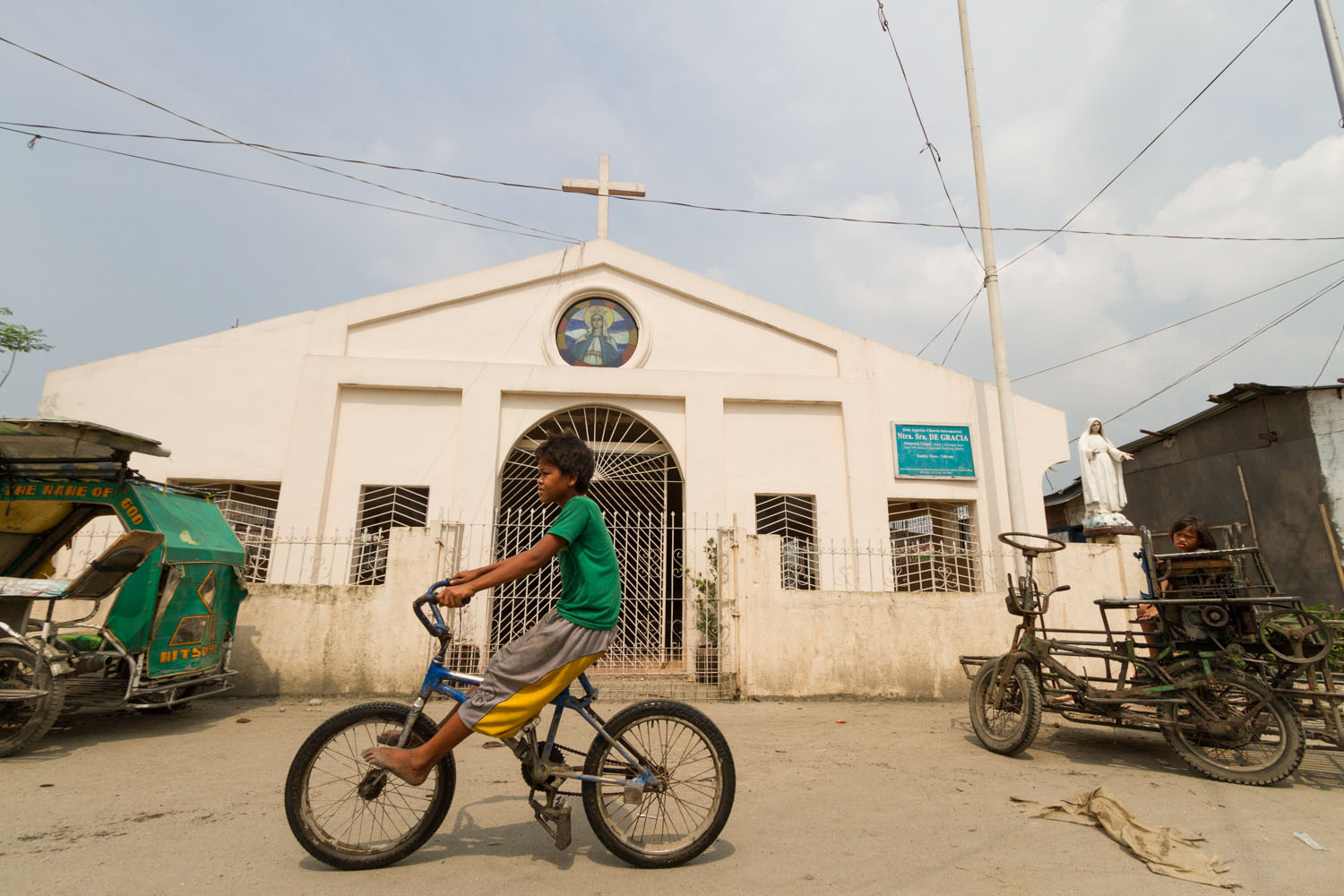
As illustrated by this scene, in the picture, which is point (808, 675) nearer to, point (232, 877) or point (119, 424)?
point (232, 877)

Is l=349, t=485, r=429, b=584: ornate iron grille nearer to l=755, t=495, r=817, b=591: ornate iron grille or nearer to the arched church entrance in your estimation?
the arched church entrance

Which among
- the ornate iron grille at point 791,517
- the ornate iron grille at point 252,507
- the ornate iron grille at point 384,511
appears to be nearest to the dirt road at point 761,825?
the ornate iron grille at point 252,507

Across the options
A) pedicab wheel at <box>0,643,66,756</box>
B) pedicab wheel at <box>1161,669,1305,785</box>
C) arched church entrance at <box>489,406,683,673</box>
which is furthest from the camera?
arched church entrance at <box>489,406,683,673</box>

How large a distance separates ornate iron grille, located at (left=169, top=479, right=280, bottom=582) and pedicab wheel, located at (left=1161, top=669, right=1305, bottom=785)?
9894 mm

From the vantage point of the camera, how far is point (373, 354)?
34.2 ft

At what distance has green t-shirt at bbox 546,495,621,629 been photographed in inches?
108

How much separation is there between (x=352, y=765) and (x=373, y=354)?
8.79 metres

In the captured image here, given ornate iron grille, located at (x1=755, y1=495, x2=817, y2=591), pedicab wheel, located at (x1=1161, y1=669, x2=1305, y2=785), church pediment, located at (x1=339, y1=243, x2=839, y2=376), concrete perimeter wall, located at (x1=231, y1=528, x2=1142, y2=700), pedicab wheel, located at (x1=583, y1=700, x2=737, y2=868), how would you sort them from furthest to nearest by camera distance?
church pediment, located at (x1=339, y1=243, x2=839, y2=376) → ornate iron grille, located at (x1=755, y1=495, x2=817, y2=591) → concrete perimeter wall, located at (x1=231, y1=528, x2=1142, y2=700) → pedicab wheel, located at (x1=1161, y1=669, x2=1305, y2=785) → pedicab wheel, located at (x1=583, y1=700, x2=737, y2=868)

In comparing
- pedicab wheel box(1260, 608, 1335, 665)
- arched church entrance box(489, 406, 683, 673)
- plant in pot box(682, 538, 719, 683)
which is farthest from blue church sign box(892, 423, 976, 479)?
pedicab wheel box(1260, 608, 1335, 665)

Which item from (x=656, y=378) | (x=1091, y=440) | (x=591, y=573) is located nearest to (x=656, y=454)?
(x=656, y=378)

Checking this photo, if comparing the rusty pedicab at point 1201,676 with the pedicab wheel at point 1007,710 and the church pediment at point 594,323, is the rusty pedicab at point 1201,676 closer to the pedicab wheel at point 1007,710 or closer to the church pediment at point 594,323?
the pedicab wheel at point 1007,710

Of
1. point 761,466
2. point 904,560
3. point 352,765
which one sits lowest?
point 352,765

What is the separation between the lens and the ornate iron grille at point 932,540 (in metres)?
9.88

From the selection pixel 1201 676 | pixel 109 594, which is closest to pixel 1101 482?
pixel 1201 676
